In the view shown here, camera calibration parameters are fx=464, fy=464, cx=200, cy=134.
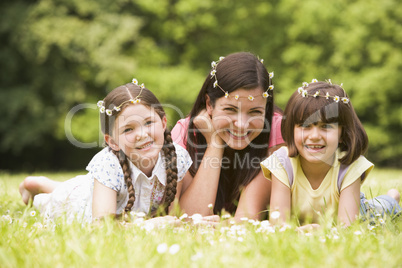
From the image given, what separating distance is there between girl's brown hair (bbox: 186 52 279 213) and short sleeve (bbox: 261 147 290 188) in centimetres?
31

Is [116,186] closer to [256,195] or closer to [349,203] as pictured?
[256,195]

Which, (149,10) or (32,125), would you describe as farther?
(149,10)

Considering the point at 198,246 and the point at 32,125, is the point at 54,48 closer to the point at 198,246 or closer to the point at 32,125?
the point at 32,125

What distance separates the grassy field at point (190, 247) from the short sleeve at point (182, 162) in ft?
3.08

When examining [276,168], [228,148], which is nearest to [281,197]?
[276,168]

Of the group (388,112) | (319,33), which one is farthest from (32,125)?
(388,112)

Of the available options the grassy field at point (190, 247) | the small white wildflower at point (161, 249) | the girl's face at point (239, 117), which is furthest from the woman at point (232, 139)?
the small white wildflower at point (161, 249)

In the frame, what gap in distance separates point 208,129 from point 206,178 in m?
0.38

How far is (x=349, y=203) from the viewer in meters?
3.12

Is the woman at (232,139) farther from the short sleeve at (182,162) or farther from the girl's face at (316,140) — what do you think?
the girl's face at (316,140)

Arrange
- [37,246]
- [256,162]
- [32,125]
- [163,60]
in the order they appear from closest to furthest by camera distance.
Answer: [37,246] < [256,162] < [32,125] < [163,60]

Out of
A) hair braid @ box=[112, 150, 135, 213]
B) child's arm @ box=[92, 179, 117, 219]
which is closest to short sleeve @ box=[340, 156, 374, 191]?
hair braid @ box=[112, 150, 135, 213]

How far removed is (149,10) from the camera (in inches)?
692

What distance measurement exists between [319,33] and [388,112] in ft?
12.8
